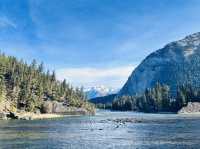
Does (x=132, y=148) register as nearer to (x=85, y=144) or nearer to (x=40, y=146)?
(x=85, y=144)

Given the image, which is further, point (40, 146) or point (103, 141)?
point (103, 141)

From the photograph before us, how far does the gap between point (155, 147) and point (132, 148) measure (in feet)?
13.7

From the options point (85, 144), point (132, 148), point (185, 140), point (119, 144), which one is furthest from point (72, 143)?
point (185, 140)

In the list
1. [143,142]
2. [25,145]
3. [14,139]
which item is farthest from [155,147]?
[14,139]

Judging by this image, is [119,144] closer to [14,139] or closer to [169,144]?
[169,144]

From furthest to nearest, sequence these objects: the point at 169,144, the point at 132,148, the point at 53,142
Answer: the point at 53,142, the point at 169,144, the point at 132,148

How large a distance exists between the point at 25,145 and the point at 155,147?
78.2 ft

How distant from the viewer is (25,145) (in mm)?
84125

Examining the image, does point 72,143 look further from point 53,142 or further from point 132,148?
point 132,148

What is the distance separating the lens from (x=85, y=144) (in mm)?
87375

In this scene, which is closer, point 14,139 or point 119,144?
point 119,144

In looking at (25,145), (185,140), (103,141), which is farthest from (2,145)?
(185,140)

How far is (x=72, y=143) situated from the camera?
296 ft

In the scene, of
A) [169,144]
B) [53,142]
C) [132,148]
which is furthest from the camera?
[53,142]
